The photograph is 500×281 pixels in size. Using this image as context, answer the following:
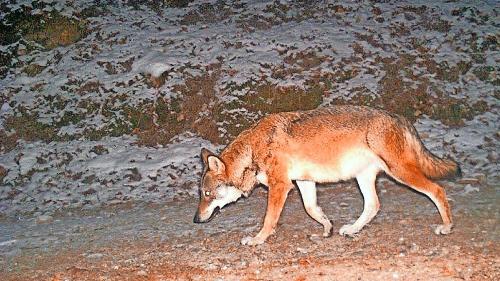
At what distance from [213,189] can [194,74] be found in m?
7.56

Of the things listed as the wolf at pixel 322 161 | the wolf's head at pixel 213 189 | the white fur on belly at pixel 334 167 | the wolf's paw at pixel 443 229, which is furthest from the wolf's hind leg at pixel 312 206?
the wolf's paw at pixel 443 229

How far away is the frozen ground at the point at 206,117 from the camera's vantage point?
20.8 feet

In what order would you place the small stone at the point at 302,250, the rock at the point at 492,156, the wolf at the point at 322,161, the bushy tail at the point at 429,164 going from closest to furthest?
the small stone at the point at 302,250 < the wolf at the point at 322,161 < the bushy tail at the point at 429,164 < the rock at the point at 492,156

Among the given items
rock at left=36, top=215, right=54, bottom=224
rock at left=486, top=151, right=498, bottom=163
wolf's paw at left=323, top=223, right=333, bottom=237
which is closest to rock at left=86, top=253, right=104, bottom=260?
rock at left=36, top=215, right=54, bottom=224

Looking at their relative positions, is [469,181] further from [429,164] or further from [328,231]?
[328,231]

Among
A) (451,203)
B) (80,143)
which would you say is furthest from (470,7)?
(80,143)

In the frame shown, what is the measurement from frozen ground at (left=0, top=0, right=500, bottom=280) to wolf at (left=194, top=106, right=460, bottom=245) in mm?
388

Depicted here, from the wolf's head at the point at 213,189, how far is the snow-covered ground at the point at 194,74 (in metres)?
2.43

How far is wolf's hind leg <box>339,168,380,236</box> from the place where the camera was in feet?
22.5

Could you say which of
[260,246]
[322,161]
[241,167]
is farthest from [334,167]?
[260,246]

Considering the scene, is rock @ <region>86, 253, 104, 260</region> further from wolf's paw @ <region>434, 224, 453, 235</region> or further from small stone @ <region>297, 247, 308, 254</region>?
wolf's paw @ <region>434, 224, 453, 235</region>

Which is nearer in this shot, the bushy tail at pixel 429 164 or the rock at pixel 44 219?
the bushy tail at pixel 429 164

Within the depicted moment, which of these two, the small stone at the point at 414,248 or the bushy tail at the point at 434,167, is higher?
the bushy tail at the point at 434,167

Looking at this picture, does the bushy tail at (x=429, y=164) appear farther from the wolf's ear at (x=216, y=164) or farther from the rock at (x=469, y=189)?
the wolf's ear at (x=216, y=164)
